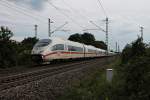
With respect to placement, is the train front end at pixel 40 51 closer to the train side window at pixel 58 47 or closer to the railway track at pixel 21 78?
the train side window at pixel 58 47

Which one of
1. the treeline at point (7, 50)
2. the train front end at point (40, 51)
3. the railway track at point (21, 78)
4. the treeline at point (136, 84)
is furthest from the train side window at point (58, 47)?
the treeline at point (136, 84)

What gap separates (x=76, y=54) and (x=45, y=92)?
1089 inches

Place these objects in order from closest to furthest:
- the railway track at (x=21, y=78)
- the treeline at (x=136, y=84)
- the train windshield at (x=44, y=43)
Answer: the treeline at (x=136, y=84) → the railway track at (x=21, y=78) → the train windshield at (x=44, y=43)

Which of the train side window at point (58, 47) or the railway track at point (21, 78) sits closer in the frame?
the railway track at point (21, 78)

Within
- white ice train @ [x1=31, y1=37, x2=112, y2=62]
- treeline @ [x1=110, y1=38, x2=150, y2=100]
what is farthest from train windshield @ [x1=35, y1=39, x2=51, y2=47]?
treeline @ [x1=110, y1=38, x2=150, y2=100]

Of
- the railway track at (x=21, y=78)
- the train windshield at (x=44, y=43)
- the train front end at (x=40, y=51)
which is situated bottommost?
the railway track at (x=21, y=78)

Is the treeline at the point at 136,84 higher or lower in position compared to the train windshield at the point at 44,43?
lower

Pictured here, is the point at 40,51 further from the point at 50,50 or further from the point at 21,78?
the point at 21,78

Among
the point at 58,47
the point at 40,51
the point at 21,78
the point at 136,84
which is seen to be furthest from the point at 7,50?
the point at 136,84

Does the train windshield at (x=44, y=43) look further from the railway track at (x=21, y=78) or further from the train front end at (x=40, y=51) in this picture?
the railway track at (x=21, y=78)

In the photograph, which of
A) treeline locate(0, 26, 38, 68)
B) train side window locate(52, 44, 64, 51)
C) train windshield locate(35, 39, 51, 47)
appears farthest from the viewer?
train side window locate(52, 44, 64, 51)

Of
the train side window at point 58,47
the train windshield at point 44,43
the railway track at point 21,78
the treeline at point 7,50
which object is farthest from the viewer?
the train side window at point 58,47

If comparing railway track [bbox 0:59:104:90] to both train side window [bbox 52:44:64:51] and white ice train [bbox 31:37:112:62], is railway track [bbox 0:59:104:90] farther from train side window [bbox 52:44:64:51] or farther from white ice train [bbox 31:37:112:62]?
train side window [bbox 52:44:64:51]

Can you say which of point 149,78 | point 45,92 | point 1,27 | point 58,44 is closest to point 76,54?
point 58,44
